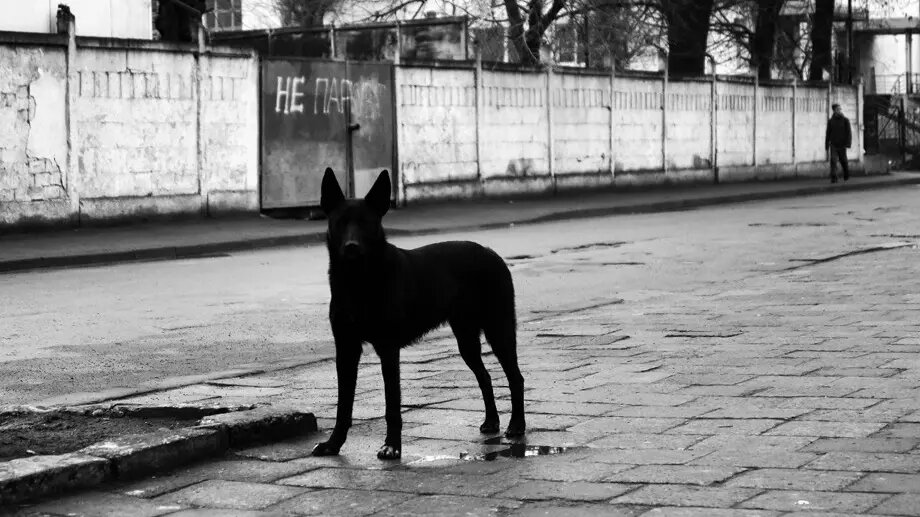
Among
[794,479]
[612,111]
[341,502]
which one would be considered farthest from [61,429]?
[612,111]

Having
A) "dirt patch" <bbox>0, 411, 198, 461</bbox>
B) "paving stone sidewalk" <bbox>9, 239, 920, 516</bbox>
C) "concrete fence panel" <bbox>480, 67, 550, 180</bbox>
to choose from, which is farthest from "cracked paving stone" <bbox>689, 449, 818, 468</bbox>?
"concrete fence panel" <bbox>480, 67, 550, 180</bbox>

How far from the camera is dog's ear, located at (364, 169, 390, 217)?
596 cm

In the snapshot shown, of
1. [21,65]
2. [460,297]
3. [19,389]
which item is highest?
[21,65]

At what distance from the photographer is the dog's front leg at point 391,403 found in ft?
19.7

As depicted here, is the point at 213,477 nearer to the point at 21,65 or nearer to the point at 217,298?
the point at 217,298

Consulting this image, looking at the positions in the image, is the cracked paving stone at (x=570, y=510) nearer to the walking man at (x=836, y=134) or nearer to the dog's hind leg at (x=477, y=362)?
the dog's hind leg at (x=477, y=362)

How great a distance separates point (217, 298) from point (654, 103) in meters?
20.5

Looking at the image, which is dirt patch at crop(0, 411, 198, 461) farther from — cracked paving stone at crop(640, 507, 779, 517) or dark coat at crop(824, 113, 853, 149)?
dark coat at crop(824, 113, 853, 149)

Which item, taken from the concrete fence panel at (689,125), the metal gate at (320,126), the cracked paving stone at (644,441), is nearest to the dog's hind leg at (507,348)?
the cracked paving stone at (644,441)

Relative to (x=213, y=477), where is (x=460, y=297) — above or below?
above

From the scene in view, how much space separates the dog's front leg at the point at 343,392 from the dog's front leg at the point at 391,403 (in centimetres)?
16

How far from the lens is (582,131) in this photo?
29812 mm

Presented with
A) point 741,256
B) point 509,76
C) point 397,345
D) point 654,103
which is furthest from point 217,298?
point 654,103

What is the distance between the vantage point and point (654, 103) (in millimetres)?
32125
